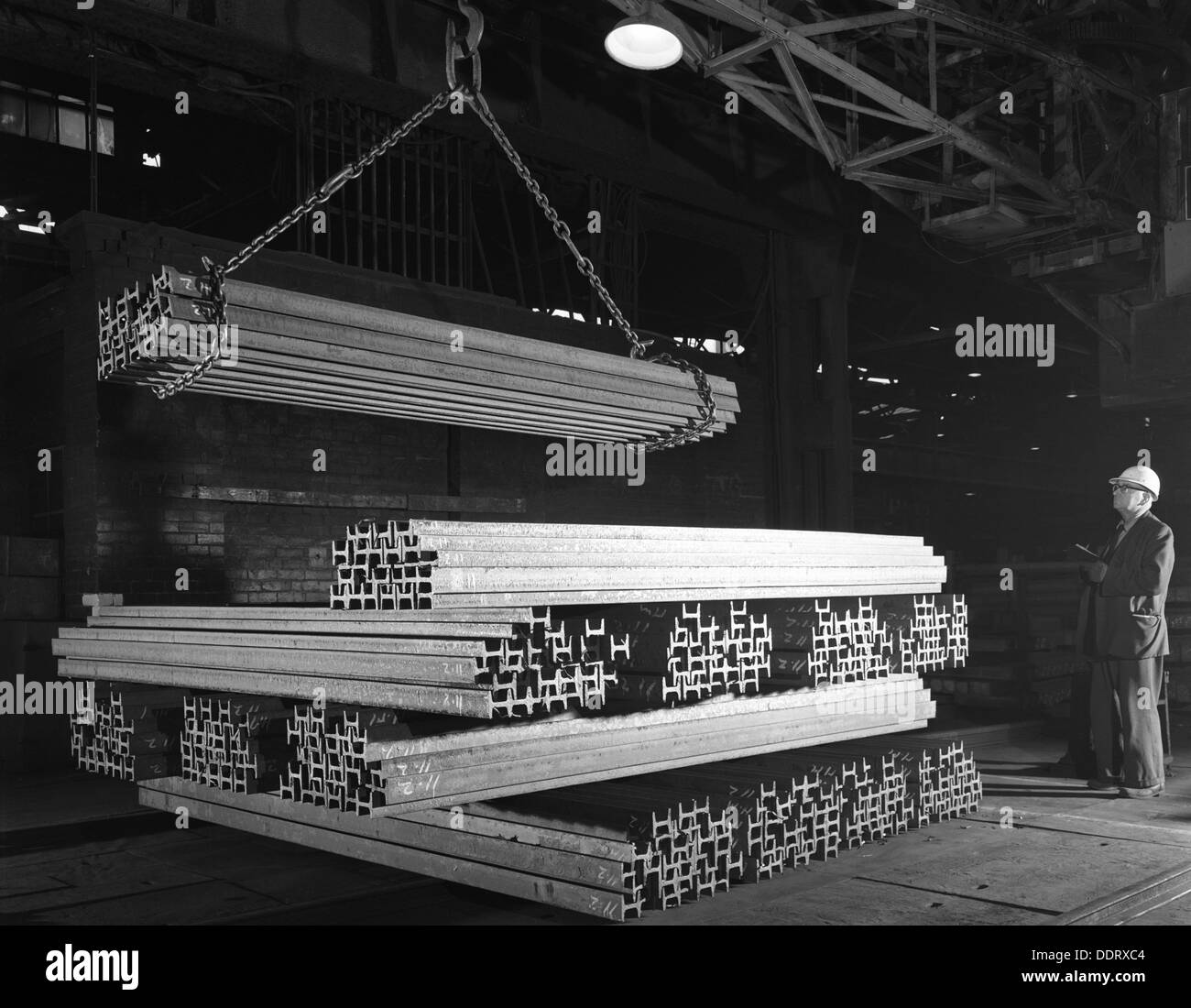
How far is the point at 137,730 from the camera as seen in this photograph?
5.31 metres

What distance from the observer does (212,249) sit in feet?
25.6

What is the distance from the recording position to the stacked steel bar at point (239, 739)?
4680 mm

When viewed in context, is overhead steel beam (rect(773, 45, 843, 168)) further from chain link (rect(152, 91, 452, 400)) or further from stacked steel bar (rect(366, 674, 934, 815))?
stacked steel bar (rect(366, 674, 934, 815))

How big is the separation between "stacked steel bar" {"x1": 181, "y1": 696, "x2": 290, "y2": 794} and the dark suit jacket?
513cm

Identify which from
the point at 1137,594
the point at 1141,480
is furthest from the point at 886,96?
the point at 1137,594

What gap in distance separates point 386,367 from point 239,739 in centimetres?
205

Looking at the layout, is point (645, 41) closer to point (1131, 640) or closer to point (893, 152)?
point (893, 152)

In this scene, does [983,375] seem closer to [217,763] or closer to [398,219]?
[398,219]

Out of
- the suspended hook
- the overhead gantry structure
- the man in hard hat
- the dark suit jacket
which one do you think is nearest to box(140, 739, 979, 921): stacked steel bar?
the man in hard hat

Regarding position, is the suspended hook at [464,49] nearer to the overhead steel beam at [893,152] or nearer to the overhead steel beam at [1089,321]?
the overhead steel beam at [893,152]

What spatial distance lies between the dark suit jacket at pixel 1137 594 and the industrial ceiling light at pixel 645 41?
4.14 meters

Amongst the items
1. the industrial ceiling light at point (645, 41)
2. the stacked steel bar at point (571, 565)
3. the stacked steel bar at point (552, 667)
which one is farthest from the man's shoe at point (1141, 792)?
the industrial ceiling light at point (645, 41)

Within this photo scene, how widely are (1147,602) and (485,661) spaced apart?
16.4 ft

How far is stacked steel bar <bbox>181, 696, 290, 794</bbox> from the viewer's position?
15.4 ft
